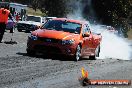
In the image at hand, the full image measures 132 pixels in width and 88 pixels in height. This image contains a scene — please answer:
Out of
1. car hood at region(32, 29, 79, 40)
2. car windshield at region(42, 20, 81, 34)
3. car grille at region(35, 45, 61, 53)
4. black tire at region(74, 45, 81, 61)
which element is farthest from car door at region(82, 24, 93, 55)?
car grille at region(35, 45, 61, 53)

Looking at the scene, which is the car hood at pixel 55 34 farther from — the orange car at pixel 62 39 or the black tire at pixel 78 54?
the black tire at pixel 78 54

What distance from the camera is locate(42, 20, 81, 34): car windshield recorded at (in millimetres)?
19263

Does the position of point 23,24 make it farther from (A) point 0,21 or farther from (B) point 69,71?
(B) point 69,71

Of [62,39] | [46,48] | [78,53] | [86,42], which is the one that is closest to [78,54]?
[78,53]

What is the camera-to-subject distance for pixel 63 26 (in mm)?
19453

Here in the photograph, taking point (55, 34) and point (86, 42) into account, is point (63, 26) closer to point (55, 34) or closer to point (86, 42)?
point (86, 42)

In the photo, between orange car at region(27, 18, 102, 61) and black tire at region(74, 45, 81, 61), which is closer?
orange car at region(27, 18, 102, 61)

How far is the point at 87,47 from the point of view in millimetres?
20031

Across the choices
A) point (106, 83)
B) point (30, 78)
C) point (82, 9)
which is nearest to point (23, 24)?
point (30, 78)

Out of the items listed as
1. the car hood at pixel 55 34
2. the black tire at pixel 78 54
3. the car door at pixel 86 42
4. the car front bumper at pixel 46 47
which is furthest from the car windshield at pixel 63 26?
the car front bumper at pixel 46 47

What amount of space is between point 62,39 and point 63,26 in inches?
61.3

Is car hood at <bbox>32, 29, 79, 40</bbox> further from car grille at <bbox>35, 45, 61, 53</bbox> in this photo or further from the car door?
the car door

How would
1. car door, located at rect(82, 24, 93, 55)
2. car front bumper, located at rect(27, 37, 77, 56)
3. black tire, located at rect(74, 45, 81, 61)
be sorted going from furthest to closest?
car door, located at rect(82, 24, 93, 55) → black tire, located at rect(74, 45, 81, 61) → car front bumper, located at rect(27, 37, 77, 56)

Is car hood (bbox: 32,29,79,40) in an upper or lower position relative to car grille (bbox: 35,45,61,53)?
upper
